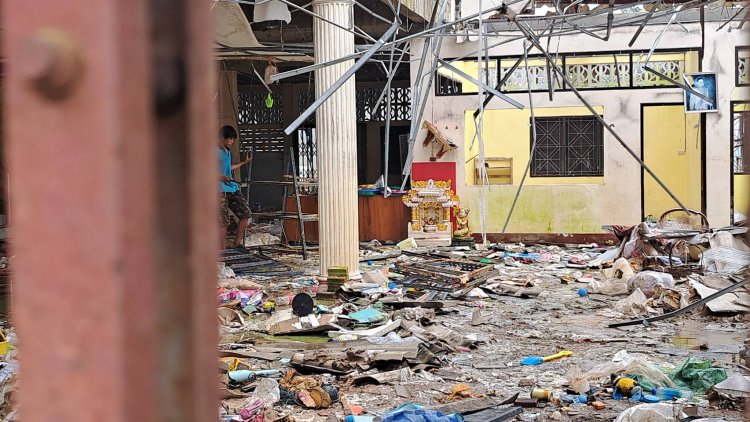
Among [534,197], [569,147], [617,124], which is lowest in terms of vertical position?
[534,197]

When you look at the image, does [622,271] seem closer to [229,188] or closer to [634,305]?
[634,305]

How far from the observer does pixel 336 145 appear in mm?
9336

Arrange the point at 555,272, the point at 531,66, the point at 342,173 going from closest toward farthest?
the point at 342,173 < the point at 555,272 < the point at 531,66

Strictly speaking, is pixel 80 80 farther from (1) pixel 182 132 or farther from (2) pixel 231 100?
(2) pixel 231 100

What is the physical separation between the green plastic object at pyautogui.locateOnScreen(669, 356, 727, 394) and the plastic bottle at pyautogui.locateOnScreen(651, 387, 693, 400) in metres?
0.11

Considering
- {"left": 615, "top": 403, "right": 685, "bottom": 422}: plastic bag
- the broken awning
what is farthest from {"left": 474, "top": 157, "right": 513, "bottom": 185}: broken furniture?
{"left": 615, "top": 403, "right": 685, "bottom": 422}: plastic bag

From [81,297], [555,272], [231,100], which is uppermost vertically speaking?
[231,100]

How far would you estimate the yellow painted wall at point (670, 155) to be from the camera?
572 inches

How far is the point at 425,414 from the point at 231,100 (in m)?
13.7

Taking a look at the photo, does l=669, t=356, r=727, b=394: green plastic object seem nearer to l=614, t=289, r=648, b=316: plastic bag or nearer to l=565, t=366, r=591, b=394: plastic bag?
l=565, t=366, r=591, b=394: plastic bag

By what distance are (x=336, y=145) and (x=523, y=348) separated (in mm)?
3916

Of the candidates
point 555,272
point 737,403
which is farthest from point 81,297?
point 555,272

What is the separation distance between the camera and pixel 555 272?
10.7 meters

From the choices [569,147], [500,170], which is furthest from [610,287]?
[500,170]
